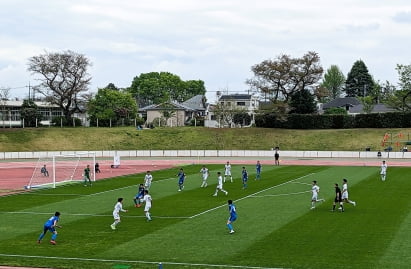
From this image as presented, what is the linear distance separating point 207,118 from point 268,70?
25.4 metres

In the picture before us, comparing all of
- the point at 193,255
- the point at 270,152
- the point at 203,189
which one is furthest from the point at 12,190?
the point at 270,152

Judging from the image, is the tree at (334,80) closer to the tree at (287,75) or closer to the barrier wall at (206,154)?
the tree at (287,75)

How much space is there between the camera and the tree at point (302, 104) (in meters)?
114

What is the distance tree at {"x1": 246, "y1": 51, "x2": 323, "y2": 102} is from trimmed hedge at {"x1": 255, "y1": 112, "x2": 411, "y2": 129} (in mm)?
6859

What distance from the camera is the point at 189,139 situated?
103m

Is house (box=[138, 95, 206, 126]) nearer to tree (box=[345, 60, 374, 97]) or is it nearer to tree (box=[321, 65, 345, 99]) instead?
tree (box=[345, 60, 374, 97])

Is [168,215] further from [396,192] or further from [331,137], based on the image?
[331,137]

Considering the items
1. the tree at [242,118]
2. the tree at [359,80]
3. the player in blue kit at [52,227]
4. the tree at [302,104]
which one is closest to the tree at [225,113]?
the tree at [242,118]

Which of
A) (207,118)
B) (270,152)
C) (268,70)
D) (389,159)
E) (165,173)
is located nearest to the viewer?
(165,173)

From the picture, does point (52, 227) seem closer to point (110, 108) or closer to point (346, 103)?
point (110, 108)

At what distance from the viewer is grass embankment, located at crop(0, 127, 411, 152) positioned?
9669 cm

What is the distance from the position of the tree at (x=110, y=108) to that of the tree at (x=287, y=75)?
2942 centimetres

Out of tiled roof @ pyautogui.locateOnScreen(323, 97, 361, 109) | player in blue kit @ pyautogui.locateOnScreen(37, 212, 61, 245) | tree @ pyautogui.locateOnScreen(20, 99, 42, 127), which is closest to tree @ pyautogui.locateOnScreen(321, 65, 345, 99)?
→ tiled roof @ pyautogui.locateOnScreen(323, 97, 361, 109)

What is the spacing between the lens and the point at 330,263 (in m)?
22.2
